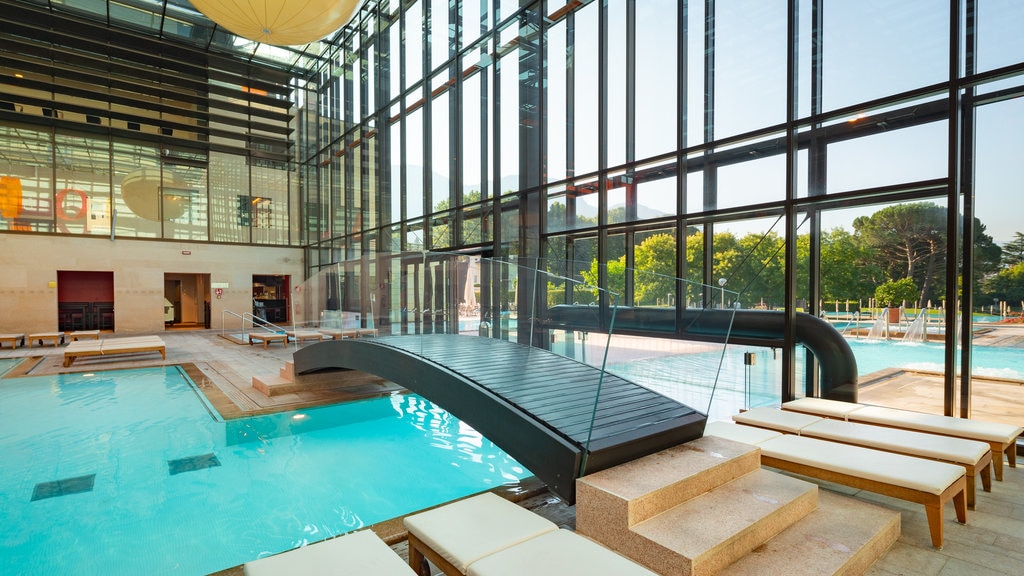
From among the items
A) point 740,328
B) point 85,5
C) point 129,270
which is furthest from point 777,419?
point 85,5

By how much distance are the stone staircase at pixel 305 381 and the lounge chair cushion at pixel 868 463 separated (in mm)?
5973

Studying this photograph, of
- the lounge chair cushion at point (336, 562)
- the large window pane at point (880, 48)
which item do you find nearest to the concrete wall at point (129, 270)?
the lounge chair cushion at point (336, 562)

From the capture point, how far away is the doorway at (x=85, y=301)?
1805 cm

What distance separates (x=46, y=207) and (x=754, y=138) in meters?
21.2

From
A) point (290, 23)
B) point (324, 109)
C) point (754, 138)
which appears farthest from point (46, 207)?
point (754, 138)

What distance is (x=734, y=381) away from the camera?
5.22 m

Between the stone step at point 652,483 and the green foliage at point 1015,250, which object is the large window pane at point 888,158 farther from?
the stone step at point 652,483

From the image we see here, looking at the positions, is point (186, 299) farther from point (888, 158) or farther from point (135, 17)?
point (888, 158)

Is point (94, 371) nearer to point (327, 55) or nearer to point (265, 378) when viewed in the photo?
point (265, 378)

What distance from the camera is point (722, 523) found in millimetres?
2781

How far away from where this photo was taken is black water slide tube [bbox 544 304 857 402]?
412cm

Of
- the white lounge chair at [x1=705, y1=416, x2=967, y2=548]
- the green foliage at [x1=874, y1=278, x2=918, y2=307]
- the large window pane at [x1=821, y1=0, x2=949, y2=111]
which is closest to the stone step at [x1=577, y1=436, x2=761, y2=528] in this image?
the white lounge chair at [x1=705, y1=416, x2=967, y2=548]

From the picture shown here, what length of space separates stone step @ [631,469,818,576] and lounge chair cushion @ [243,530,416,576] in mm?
1293

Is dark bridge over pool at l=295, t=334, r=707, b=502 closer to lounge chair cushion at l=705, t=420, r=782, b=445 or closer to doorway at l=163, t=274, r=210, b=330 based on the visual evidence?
lounge chair cushion at l=705, t=420, r=782, b=445
